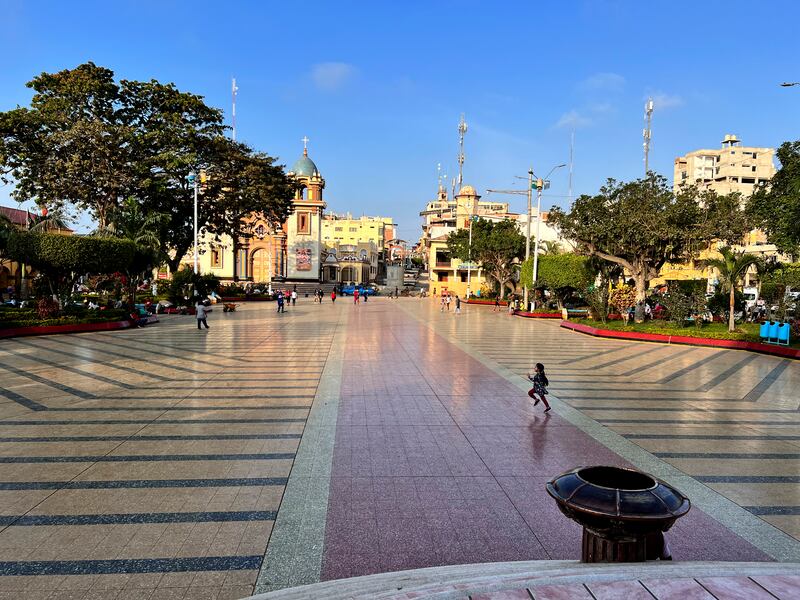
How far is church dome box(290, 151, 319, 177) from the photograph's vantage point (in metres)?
67.9

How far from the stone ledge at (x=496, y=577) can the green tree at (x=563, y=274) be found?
98.4 ft

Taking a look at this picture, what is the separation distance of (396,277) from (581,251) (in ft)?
238

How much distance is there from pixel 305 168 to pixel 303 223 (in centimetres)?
747

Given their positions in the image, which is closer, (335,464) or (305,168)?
(335,464)

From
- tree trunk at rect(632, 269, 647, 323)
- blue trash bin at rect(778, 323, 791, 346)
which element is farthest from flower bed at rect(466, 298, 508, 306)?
blue trash bin at rect(778, 323, 791, 346)

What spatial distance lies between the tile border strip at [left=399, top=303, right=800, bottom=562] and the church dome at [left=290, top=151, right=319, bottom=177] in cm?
6234

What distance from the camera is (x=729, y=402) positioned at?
34.6ft

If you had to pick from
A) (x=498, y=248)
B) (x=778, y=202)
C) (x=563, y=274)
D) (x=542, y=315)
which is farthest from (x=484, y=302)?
(x=778, y=202)

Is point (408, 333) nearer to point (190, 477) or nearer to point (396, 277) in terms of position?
point (190, 477)

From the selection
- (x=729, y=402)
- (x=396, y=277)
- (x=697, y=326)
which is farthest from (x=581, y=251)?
(x=396, y=277)

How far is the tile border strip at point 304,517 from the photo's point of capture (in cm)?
402

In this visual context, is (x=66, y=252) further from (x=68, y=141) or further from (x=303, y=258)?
(x=303, y=258)

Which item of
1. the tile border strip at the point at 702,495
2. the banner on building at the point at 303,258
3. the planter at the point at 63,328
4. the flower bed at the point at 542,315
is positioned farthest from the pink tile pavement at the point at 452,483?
the banner on building at the point at 303,258

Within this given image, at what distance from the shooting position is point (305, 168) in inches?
2685
